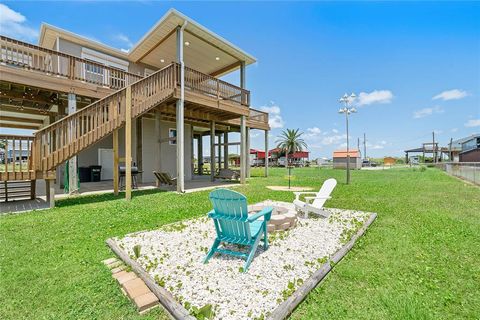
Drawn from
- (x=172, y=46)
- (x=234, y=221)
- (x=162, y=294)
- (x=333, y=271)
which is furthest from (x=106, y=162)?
(x=333, y=271)

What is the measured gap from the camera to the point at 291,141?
155 feet

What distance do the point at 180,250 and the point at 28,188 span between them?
25.8 ft

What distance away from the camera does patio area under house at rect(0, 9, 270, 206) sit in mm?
6730

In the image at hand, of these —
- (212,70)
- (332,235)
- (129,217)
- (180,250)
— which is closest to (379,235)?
(332,235)

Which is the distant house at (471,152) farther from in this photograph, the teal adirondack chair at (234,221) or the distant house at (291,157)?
the teal adirondack chair at (234,221)

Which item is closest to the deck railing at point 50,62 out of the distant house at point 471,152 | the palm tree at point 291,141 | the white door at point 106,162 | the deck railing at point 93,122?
the deck railing at point 93,122

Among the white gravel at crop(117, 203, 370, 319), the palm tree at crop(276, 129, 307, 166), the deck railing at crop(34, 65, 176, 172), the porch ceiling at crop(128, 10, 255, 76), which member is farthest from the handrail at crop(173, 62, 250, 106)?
the palm tree at crop(276, 129, 307, 166)

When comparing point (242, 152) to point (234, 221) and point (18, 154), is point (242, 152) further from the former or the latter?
point (234, 221)

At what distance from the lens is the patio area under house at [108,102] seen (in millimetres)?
6730

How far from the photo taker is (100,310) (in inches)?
90.4

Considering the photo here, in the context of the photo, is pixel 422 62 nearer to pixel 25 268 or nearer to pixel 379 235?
pixel 379 235

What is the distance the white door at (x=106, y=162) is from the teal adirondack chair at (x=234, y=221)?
1157 centimetres

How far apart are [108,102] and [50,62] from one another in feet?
9.17

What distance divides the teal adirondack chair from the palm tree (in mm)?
44492
